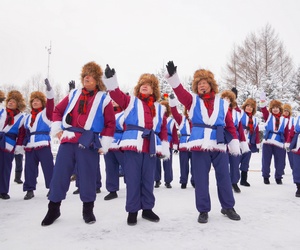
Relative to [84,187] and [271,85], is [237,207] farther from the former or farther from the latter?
[271,85]

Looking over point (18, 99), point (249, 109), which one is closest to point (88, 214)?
point (18, 99)

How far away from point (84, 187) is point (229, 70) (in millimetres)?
28426

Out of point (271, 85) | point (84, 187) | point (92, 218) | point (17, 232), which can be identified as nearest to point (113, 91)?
point (84, 187)

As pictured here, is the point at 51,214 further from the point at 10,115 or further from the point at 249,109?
the point at 249,109

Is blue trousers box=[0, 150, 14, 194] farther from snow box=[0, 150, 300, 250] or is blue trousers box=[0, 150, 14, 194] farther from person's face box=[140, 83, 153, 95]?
person's face box=[140, 83, 153, 95]

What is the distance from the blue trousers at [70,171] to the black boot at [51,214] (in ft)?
0.35

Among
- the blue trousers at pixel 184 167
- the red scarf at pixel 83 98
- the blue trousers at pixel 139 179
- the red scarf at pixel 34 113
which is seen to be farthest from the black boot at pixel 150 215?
the red scarf at pixel 34 113

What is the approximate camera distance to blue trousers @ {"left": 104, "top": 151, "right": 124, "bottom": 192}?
17.1ft

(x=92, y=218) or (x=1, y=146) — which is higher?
(x=1, y=146)

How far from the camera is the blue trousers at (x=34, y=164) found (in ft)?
17.1

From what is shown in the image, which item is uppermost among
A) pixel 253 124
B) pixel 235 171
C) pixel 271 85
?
pixel 271 85

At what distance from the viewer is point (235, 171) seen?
5734mm

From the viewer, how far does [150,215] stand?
362 centimetres

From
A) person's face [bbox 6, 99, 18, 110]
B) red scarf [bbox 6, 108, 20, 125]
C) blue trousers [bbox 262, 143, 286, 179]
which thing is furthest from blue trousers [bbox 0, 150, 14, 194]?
blue trousers [bbox 262, 143, 286, 179]
